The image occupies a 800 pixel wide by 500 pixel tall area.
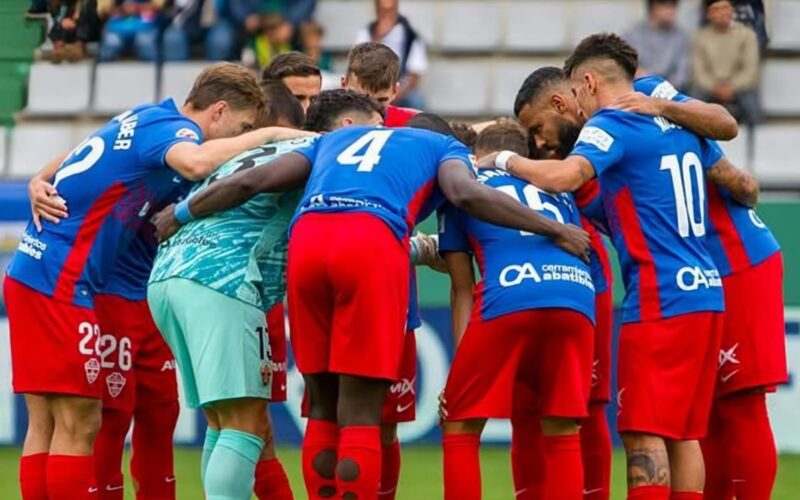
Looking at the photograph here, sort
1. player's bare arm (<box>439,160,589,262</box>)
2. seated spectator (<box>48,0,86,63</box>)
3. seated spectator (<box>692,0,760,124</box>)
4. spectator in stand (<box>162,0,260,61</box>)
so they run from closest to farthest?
player's bare arm (<box>439,160,589,262</box>)
seated spectator (<box>692,0,760,124</box>)
spectator in stand (<box>162,0,260,61</box>)
seated spectator (<box>48,0,86,63</box>)

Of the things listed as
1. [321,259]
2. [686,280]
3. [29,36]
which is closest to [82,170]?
[321,259]

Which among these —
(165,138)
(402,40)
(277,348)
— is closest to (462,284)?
(277,348)

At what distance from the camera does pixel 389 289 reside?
6578mm

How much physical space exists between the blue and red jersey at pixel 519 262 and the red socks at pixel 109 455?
178cm

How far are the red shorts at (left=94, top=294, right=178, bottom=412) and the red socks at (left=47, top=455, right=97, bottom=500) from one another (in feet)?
1.47

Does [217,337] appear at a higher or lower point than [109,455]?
higher

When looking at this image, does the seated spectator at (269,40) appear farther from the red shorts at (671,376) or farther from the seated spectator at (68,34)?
the red shorts at (671,376)

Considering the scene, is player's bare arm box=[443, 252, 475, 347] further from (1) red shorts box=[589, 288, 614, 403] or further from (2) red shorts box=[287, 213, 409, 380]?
(1) red shorts box=[589, 288, 614, 403]

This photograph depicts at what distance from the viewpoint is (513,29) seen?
14227 millimetres

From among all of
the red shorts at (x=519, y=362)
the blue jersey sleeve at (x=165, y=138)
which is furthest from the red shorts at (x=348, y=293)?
the blue jersey sleeve at (x=165, y=138)

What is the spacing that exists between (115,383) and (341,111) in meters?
1.60

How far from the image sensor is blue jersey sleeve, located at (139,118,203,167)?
7.13 meters

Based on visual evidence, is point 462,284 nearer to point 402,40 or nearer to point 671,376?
point 671,376

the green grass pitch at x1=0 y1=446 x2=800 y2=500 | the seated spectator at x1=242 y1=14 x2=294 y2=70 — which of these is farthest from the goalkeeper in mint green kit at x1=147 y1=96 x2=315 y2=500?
the seated spectator at x1=242 y1=14 x2=294 y2=70
